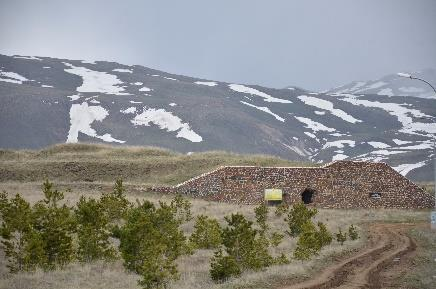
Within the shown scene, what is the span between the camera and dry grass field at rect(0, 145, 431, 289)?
16.0 metres

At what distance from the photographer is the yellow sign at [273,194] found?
42.7 meters

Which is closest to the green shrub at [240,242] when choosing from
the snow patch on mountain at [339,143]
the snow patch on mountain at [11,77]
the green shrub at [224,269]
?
the green shrub at [224,269]

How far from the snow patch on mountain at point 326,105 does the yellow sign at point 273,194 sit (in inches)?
3694

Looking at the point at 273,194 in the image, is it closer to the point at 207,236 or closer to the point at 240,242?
the point at 207,236

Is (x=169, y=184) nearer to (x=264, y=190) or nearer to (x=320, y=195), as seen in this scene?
(x=264, y=190)

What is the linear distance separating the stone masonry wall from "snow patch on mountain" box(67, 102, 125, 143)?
52698mm

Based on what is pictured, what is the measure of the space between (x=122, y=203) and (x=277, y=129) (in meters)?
91.2

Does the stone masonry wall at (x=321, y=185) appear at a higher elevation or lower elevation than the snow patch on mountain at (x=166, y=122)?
lower

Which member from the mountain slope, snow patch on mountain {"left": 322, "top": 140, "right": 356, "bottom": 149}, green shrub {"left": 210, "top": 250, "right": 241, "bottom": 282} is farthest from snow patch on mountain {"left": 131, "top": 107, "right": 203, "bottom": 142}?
green shrub {"left": 210, "top": 250, "right": 241, "bottom": 282}

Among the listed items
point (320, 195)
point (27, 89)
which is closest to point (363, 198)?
point (320, 195)

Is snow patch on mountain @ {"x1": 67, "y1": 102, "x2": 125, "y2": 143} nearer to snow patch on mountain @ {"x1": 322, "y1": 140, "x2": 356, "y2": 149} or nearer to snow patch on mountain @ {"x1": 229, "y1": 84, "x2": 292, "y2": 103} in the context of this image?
snow patch on mountain @ {"x1": 322, "y1": 140, "x2": 356, "y2": 149}

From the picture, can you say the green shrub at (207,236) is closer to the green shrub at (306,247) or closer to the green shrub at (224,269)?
the green shrub at (306,247)

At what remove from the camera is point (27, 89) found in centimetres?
11256

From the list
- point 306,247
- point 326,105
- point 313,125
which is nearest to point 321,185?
point 306,247
